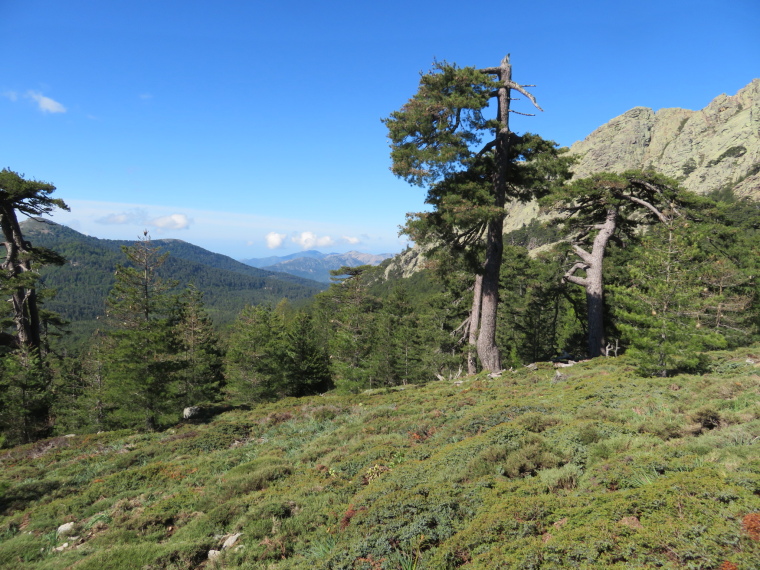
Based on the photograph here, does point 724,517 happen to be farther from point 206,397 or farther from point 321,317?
point 321,317

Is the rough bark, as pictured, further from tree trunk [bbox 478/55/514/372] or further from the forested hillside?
tree trunk [bbox 478/55/514/372]

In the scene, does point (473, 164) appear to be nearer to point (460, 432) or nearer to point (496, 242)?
point (496, 242)

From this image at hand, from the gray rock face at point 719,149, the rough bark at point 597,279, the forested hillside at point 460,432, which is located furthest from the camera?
the gray rock face at point 719,149

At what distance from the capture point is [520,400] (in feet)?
34.3

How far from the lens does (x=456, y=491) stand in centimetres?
514

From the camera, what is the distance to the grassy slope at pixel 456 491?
11.0 feet

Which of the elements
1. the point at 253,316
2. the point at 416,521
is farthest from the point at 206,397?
the point at 416,521

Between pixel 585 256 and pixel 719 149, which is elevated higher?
pixel 719 149

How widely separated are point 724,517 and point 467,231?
41.4 ft

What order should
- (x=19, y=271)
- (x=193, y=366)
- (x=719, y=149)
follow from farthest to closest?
(x=719, y=149) < (x=193, y=366) < (x=19, y=271)

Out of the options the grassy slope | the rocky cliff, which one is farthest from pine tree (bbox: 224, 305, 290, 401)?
the rocky cliff

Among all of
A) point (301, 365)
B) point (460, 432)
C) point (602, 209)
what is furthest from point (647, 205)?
point (301, 365)

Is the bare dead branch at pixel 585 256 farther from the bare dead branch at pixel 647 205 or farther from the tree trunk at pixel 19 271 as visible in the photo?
the tree trunk at pixel 19 271

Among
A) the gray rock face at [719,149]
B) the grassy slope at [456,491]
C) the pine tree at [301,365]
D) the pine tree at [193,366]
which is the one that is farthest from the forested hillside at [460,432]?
the gray rock face at [719,149]
